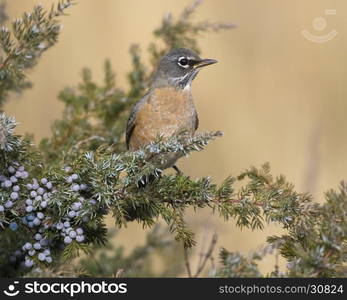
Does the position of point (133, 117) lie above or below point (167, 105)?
below

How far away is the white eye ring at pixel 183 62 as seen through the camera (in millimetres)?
4895

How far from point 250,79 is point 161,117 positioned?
8.17 feet

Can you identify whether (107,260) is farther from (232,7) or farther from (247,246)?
(232,7)

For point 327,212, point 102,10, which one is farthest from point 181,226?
point 102,10

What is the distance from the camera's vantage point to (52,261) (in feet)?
8.50

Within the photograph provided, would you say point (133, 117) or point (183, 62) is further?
point (183, 62)

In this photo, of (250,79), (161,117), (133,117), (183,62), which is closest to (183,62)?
(183,62)

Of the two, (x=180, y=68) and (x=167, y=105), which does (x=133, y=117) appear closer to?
(x=167, y=105)

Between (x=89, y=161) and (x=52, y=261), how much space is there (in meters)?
0.49

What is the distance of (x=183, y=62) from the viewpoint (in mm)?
4949

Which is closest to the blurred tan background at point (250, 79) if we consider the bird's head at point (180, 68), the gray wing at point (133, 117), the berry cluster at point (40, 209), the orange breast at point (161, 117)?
the bird's head at point (180, 68)

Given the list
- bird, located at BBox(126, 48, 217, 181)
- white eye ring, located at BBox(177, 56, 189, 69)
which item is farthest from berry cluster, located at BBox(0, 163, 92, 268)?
white eye ring, located at BBox(177, 56, 189, 69)

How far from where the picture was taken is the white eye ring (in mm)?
4895

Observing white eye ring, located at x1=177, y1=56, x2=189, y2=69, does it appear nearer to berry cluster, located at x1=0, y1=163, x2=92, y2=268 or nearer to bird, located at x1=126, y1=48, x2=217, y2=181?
bird, located at x1=126, y1=48, x2=217, y2=181
